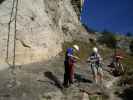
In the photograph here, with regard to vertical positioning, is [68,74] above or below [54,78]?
above

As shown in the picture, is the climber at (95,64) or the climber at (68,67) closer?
the climber at (68,67)

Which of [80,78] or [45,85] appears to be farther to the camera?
[80,78]

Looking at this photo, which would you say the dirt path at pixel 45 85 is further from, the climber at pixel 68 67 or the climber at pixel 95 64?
the climber at pixel 95 64

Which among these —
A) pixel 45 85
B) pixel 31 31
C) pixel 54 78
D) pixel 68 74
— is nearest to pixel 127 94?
pixel 68 74

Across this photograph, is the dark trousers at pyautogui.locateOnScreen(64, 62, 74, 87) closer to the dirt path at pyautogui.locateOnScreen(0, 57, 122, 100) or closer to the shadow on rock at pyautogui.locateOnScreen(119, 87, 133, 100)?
the dirt path at pyautogui.locateOnScreen(0, 57, 122, 100)

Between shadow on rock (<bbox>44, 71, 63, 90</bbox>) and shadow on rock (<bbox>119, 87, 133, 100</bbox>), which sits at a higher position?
shadow on rock (<bbox>44, 71, 63, 90</bbox>)

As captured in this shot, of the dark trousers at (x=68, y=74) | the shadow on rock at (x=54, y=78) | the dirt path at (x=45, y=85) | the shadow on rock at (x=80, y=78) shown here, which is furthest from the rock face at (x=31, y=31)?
the dark trousers at (x=68, y=74)

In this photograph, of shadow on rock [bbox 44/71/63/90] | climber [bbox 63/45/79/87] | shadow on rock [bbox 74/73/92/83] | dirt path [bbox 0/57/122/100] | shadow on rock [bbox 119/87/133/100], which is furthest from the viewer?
shadow on rock [bbox 74/73/92/83]

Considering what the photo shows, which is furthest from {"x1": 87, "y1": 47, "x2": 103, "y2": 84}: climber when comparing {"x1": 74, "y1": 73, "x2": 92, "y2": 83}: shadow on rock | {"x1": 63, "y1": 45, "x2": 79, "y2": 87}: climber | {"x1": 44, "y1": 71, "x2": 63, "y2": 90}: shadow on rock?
{"x1": 44, "y1": 71, "x2": 63, "y2": 90}: shadow on rock

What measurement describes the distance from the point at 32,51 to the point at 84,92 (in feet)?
16.5

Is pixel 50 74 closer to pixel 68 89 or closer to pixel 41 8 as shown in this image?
pixel 68 89

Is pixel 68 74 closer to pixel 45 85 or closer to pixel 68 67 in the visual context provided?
pixel 68 67

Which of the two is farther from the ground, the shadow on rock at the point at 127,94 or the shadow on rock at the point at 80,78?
the shadow on rock at the point at 80,78

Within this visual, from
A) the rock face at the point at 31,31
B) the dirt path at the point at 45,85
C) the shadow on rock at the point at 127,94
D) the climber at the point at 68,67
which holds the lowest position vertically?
the shadow on rock at the point at 127,94
